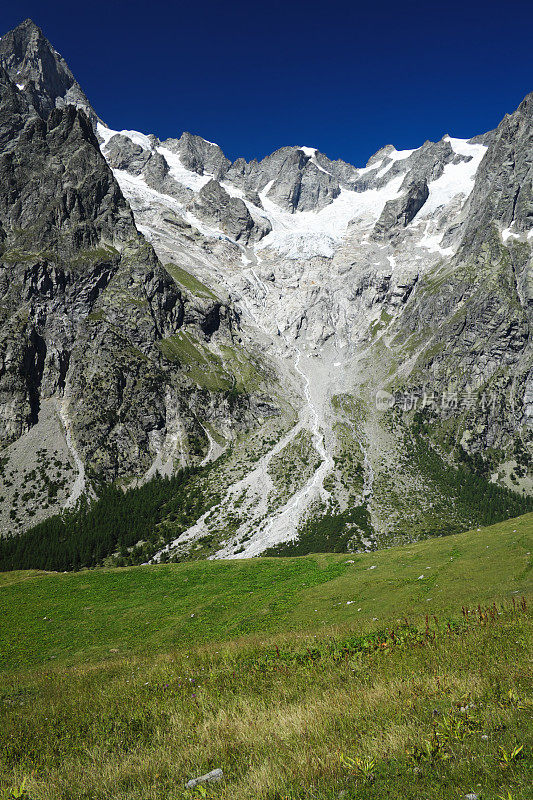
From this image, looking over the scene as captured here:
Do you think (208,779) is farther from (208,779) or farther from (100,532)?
(100,532)

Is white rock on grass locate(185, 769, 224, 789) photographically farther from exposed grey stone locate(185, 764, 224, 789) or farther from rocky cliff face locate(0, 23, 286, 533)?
rocky cliff face locate(0, 23, 286, 533)

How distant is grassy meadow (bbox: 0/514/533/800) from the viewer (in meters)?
5.54

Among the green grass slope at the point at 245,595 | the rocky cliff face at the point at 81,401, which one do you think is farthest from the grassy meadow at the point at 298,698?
the rocky cliff face at the point at 81,401

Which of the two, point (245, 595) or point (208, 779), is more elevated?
point (208, 779)

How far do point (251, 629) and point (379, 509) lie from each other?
117175 mm

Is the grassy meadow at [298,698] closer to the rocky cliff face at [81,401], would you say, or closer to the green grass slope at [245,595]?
the green grass slope at [245,595]

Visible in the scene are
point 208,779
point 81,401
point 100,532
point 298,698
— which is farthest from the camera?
point 81,401

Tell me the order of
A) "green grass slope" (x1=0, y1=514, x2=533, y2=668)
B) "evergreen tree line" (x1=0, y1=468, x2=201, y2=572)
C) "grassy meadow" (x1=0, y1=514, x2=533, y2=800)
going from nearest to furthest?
"grassy meadow" (x1=0, y1=514, x2=533, y2=800) → "green grass slope" (x1=0, y1=514, x2=533, y2=668) → "evergreen tree line" (x1=0, y1=468, x2=201, y2=572)

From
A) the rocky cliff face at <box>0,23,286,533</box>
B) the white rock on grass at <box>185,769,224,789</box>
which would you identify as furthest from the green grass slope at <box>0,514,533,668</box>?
the rocky cliff face at <box>0,23,286,533</box>

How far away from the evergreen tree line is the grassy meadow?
102 meters

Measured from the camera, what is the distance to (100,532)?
4766 inches

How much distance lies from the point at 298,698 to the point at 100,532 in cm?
12964

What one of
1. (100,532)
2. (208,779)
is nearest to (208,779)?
(208,779)

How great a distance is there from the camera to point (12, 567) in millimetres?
105188
